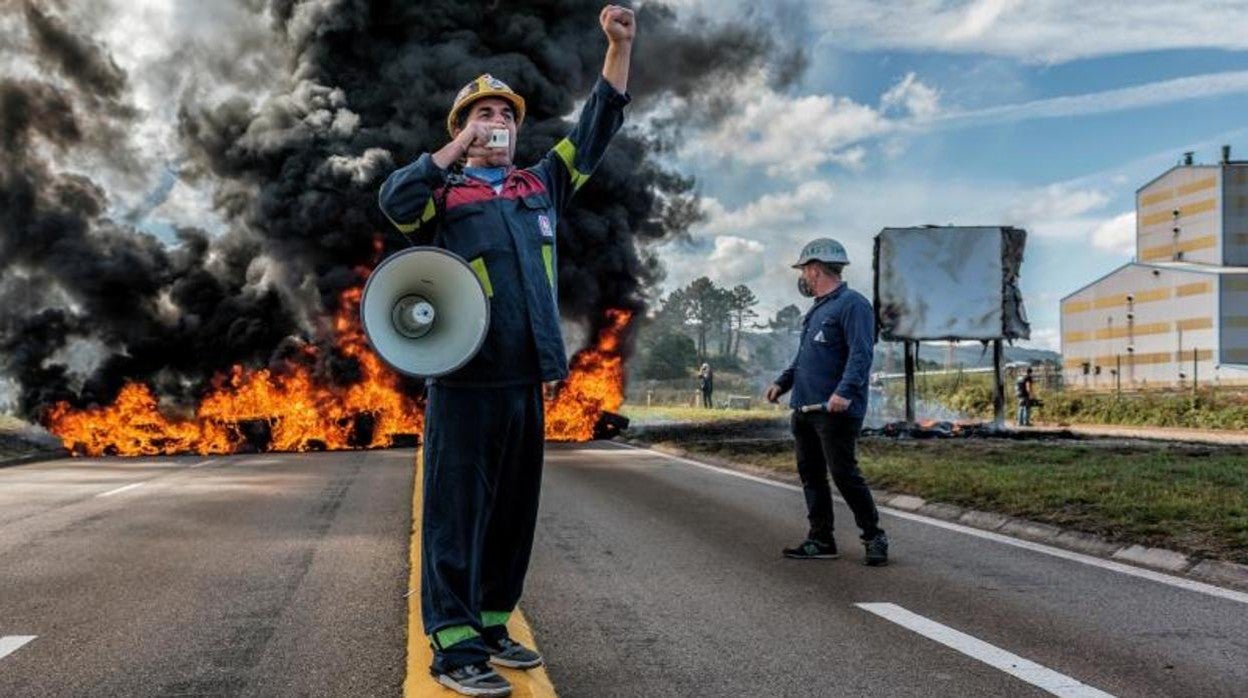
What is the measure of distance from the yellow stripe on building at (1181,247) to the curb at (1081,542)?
43.6 m

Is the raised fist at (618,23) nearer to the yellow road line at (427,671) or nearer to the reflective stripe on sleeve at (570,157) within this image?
the reflective stripe on sleeve at (570,157)

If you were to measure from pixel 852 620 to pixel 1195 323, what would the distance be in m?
43.1

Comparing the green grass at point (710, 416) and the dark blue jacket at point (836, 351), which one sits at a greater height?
the dark blue jacket at point (836, 351)

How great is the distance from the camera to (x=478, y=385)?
3674 millimetres

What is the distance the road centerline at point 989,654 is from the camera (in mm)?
4090

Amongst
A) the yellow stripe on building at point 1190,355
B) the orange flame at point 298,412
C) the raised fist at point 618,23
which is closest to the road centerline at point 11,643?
the raised fist at point 618,23

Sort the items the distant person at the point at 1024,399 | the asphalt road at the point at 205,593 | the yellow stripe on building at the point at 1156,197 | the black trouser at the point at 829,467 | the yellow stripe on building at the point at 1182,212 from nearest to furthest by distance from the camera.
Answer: the asphalt road at the point at 205,593 → the black trouser at the point at 829,467 → the distant person at the point at 1024,399 → the yellow stripe on building at the point at 1182,212 → the yellow stripe on building at the point at 1156,197

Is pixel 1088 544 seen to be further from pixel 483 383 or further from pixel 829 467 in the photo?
pixel 483 383

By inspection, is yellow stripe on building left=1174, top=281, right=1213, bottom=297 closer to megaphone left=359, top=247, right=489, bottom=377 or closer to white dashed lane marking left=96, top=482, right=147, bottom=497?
white dashed lane marking left=96, top=482, right=147, bottom=497


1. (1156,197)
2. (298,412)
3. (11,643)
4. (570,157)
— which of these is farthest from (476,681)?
(1156,197)

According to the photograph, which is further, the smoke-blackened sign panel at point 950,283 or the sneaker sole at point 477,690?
the smoke-blackened sign panel at point 950,283

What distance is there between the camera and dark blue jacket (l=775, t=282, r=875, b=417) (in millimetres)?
6949

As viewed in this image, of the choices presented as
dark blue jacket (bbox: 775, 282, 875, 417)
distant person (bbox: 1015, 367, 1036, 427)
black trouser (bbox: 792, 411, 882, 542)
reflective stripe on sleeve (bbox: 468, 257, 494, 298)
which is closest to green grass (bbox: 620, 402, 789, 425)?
distant person (bbox: 1015, 367, 1036, 427)

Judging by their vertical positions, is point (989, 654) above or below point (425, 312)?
below
